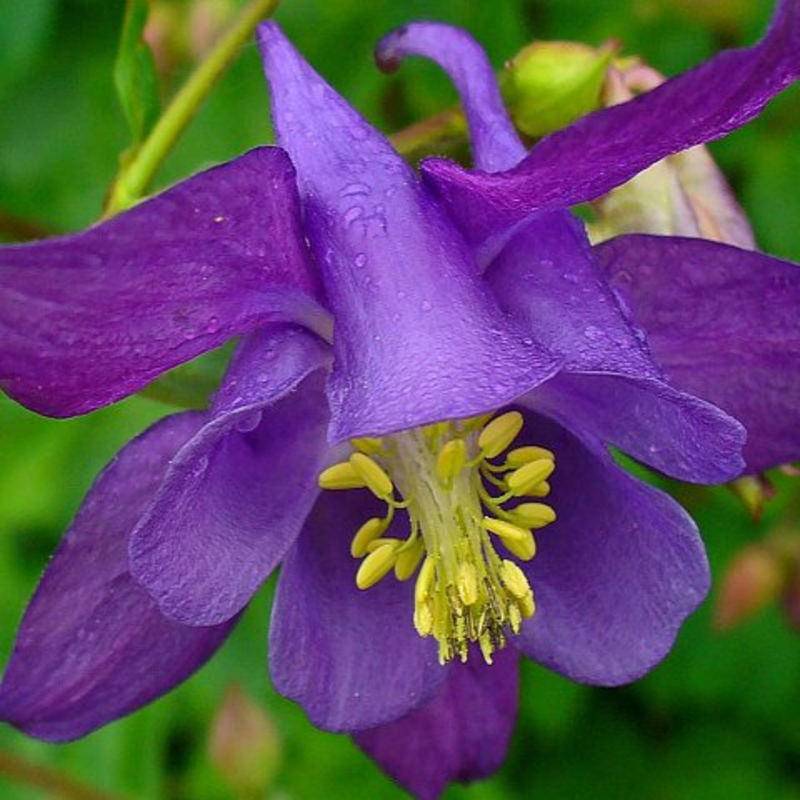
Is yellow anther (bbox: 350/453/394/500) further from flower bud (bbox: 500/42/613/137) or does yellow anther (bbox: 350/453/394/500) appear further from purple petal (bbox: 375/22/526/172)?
flower bud (bbox: 500/42/613/137)

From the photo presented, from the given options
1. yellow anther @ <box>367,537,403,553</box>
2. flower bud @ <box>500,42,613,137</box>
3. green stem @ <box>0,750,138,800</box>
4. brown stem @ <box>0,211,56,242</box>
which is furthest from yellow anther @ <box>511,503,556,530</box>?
green stem @ <box>0,750,138,800</box>

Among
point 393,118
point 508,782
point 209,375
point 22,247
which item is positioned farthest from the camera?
point 508,782

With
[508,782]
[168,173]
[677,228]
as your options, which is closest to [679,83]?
[677,228]

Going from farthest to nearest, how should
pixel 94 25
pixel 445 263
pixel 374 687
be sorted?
pixel 94 25, pixel 374 687, pixel 445 263

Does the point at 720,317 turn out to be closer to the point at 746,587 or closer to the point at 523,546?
the point at 523,546

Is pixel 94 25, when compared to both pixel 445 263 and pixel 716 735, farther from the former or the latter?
pixel 716 735

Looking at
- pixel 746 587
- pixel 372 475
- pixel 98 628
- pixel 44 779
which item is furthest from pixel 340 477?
pixel 746 587
